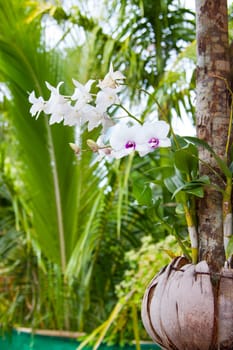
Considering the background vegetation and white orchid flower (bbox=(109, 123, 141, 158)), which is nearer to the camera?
white orchid flower (bbox=(109, 123, 141, 158))

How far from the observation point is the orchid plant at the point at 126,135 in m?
0.72

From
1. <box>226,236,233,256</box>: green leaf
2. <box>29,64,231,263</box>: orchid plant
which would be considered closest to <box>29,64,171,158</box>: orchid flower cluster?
<box>29,64,231,263</box>: orchid plant

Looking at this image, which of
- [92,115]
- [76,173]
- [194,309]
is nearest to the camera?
[194,309]

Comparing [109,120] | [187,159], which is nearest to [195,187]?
[187,159]

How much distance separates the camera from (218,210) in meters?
0.78

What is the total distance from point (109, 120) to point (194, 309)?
0.96ft

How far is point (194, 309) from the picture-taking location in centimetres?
69

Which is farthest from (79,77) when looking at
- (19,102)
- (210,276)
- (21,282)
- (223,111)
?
(210,276)

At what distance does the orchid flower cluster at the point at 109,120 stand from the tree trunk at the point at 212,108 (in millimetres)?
87

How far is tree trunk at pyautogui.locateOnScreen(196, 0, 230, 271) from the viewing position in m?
0.77

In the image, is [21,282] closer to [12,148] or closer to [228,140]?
[12,148]

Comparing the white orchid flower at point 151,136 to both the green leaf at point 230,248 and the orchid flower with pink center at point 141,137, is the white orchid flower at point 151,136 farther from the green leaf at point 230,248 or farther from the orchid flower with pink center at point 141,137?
the green leaf at point 230,248

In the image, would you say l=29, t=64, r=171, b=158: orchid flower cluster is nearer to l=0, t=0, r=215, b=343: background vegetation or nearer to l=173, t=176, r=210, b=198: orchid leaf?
l=173, t=176, r=210, b=198: orchid leaf

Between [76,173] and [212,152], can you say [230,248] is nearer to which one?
[212,152]
